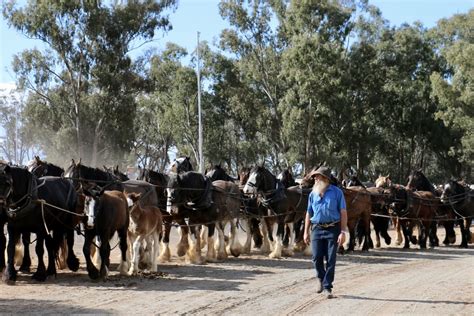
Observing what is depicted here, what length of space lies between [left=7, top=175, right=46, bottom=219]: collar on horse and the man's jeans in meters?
5.08

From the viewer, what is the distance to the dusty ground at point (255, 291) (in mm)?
9641

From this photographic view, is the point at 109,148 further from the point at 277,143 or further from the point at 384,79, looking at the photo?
the point at 384,79

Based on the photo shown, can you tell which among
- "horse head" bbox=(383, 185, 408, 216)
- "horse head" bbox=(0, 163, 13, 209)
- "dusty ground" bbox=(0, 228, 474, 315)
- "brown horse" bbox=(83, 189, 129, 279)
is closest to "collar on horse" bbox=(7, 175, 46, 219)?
"horse head" bbox=(0, 163, 13, 209)

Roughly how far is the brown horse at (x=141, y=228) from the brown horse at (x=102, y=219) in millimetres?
586

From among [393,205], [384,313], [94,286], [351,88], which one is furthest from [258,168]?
[351,88]

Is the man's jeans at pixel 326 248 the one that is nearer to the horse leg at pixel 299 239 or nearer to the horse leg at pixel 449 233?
the horse leg at pixel 299 239

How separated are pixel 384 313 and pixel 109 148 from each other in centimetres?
4087

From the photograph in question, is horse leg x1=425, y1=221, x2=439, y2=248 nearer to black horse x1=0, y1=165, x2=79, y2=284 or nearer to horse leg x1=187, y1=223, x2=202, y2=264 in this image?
horse leg x1=187, y1=223, x2=202, y2=264

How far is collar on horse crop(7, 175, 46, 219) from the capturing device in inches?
476

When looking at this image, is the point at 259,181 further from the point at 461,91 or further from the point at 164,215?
the point at 461,91

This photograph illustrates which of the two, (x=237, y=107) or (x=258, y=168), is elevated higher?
(x=237, y=107)

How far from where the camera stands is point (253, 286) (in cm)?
1202

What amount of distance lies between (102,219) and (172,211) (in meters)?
4.07

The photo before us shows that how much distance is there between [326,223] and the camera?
10430mm
